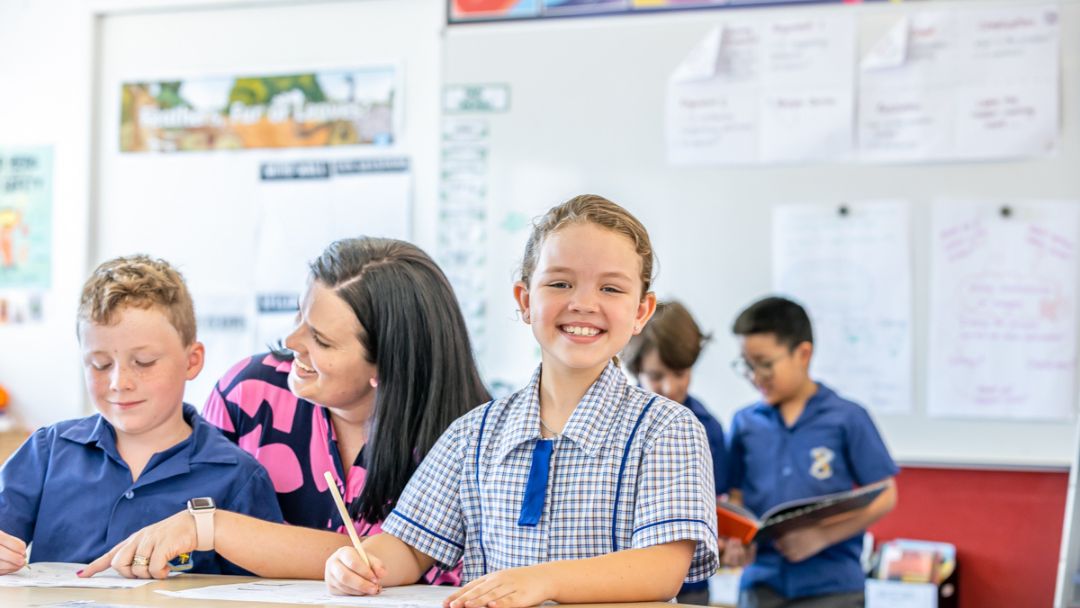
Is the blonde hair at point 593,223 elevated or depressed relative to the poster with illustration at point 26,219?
depressed

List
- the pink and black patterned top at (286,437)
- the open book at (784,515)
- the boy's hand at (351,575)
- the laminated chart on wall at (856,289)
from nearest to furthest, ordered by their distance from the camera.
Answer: the boy's hand at (351,575) < the pink and black patterned top at (286,437) < the open book at (784,515) < the laminated chart on wall at (856,289)

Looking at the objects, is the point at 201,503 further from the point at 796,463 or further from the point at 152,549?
the point at 796,463

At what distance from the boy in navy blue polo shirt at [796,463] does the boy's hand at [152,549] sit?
1363 millimetres

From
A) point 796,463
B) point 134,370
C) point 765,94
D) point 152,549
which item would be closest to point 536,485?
point 152,549

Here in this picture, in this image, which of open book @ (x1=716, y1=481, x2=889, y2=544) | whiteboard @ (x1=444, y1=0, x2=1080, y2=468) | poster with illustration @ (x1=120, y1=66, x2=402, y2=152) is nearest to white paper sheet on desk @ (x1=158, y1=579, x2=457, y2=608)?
open book @ (x1=716, y1=481, x2=889, y2=544)

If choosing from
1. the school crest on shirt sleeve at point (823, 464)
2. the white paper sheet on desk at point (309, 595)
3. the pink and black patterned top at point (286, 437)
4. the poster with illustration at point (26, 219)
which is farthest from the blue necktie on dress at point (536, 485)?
the poster with illustration at point (26, 219)

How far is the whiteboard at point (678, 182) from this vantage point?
2.95m

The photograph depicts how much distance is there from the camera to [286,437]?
165 centimetres

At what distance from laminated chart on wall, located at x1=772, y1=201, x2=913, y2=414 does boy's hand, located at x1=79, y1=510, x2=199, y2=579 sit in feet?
6.94

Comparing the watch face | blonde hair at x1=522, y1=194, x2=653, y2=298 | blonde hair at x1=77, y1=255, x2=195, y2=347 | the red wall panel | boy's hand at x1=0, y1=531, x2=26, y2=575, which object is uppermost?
blonde hair at x1=522, y1=194, x2=653, y2=298

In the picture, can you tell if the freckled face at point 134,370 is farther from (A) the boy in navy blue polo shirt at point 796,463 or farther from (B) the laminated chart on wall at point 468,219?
(B) the laminated chart on wall at point 468,219

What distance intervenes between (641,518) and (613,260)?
0.95 feet

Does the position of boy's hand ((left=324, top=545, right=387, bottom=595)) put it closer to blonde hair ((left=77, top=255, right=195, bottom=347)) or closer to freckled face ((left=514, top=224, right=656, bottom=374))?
freckled face ((left=514, top=224, right=656, bottom=374))

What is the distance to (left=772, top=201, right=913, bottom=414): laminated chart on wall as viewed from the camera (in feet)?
9.94
